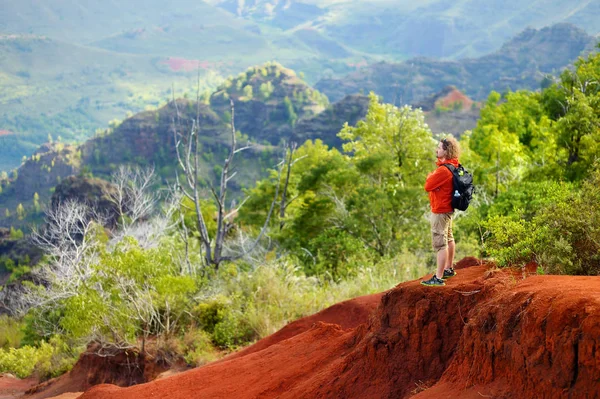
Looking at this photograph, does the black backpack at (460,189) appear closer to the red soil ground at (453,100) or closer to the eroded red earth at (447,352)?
the eroded red earth at (447,352)

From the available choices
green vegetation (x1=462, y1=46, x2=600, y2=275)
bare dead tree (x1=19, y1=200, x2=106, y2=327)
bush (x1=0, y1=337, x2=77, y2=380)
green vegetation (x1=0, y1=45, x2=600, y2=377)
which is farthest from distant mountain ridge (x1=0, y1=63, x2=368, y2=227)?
bush (x1=0, y1=337, x2=77, y2=380)

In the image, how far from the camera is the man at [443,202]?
611 cm

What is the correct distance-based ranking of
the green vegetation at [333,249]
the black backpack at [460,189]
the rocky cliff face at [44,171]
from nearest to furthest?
the black backpack at [460,189], the green vegetation at [333,249], the rocky cliff face at [44,171]

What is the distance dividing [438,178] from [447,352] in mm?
1711

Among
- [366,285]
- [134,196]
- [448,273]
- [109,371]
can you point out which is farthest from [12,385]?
[448,273]

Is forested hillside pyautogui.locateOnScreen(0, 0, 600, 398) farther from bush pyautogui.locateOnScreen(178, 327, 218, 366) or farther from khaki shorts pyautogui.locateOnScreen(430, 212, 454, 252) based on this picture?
khaki shorts pyautogui.locateOnScreen(430, 212, 454, 252)

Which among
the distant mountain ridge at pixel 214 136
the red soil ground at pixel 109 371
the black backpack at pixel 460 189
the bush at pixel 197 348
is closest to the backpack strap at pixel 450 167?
the black backpack at pixel 460 189

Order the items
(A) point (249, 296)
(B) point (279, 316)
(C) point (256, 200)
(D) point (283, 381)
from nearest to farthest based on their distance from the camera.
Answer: (D) point (283, 381) < (B) point (279, 316) < (A) point (249, 296) < (C) point (256, 200)

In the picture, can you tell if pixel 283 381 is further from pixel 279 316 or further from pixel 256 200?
pixel 256 200

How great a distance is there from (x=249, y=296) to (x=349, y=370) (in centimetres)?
856

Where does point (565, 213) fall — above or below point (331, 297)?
above

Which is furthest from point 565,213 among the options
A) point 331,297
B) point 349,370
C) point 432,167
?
point 432,167

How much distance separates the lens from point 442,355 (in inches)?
218

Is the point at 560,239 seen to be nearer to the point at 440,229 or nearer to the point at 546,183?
the point at 440,229
